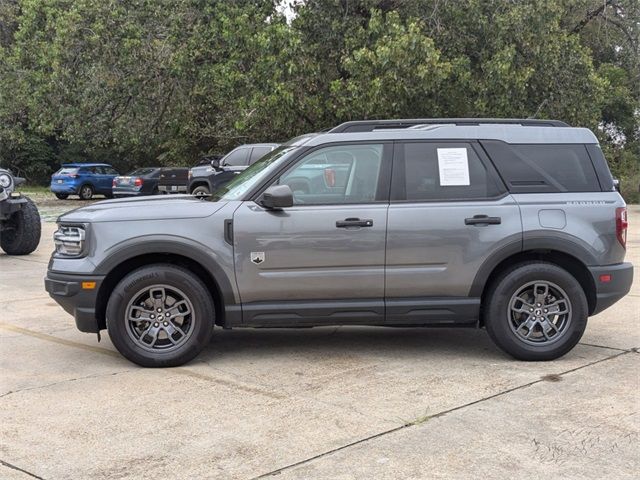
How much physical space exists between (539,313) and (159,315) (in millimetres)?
2975

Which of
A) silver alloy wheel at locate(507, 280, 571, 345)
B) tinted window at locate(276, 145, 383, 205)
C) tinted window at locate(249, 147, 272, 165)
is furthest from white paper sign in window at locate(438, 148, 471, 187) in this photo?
tinted window at locate(249, 147, 272, 165)

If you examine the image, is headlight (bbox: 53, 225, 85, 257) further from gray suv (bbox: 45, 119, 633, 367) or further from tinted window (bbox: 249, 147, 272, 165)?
tinted window (bbox: 249, 147, 272, 165)

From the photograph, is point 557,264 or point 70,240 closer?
point 70,240

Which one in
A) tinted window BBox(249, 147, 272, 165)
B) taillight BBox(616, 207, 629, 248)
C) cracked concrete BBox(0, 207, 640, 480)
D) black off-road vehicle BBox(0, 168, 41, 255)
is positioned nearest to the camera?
cracked concrete BBox(0, 207, 640, 480)

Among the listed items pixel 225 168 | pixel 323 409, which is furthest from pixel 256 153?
pixel 323 409

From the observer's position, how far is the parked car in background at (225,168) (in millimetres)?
20469

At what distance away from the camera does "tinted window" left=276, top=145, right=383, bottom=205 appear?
6008 mm

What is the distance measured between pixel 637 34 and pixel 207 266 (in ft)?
85.1

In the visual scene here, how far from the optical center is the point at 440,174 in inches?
241

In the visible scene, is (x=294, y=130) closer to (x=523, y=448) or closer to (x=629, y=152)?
(x=629, y=152)

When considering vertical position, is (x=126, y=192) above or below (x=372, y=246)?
above

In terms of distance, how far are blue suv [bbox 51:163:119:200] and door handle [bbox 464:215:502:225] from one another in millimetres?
26341

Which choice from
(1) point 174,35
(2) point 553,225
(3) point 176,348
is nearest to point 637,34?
(1) point 174,35

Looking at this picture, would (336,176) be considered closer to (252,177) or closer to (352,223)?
(352,223)
